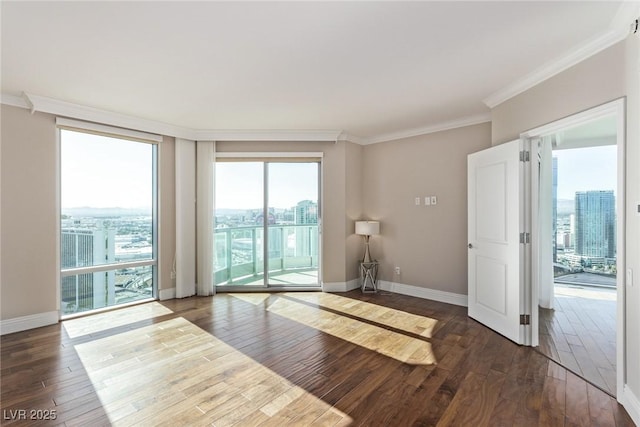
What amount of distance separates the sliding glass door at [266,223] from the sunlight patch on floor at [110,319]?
1.17 m

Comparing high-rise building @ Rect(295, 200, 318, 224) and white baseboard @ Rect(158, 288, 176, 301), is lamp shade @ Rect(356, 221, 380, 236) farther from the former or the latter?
white baseboard @ Rect(158, 288, 176, 301)

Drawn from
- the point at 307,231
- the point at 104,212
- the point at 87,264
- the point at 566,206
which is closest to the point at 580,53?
the point at 566,206

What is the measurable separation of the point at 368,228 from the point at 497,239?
205cm

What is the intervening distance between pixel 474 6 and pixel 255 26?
57.1 inches

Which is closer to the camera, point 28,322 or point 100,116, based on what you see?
point 28,322

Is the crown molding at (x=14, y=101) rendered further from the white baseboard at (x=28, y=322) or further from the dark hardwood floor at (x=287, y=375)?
the dark hardwood floor at (x=287, y=375)

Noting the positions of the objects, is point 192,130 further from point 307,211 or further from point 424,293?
point 424,293

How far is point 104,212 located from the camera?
4324 mm

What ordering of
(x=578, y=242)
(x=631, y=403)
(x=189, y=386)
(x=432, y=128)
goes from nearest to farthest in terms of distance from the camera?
(x=631, y=403) → (x=189, y=386) → (x=432, y=128) → (x=578, y=242)

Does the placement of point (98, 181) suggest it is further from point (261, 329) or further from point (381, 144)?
point (381, 144)

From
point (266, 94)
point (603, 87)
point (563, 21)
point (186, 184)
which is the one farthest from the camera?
point (186, 184)

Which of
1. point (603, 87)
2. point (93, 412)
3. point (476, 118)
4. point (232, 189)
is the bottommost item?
point (93, 412)

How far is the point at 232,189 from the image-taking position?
5273mm

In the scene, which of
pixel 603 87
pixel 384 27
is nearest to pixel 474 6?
pixel 384 27
